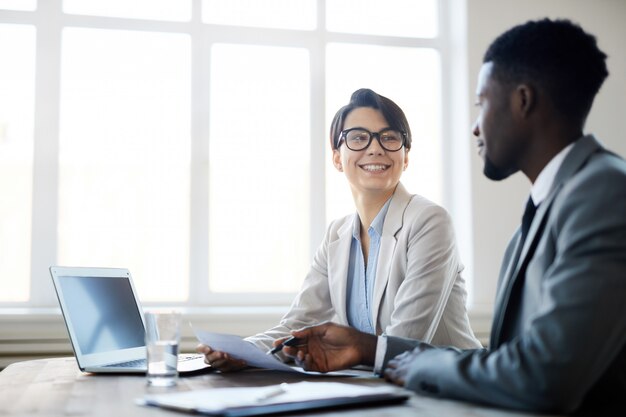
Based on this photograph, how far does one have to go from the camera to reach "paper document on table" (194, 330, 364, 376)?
161 centimetres

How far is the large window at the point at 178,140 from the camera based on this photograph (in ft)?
11.2

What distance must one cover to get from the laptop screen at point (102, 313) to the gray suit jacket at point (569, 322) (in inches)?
32.7

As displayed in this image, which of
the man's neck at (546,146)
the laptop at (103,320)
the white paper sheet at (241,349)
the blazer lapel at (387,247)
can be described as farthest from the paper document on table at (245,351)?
the man's neck at (546,146)

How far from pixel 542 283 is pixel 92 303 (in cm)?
106

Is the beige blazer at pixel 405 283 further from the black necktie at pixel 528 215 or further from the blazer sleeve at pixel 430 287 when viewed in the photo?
the black necktie at pixel 528 215

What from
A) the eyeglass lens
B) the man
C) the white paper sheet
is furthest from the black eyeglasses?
the white paper sheet

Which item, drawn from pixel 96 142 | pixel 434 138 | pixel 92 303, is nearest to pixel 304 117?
pixel 434 138

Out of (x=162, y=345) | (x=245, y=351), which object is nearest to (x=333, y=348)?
(x=245, y=351)

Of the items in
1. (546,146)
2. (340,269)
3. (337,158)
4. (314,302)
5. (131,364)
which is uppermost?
(337,158)

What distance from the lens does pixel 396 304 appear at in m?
2.04

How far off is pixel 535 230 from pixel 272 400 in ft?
1.74

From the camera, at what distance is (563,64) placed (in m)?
1.38

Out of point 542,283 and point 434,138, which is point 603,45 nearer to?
point 434,138

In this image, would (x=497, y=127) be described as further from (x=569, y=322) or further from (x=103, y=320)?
(x=103, y=320)
